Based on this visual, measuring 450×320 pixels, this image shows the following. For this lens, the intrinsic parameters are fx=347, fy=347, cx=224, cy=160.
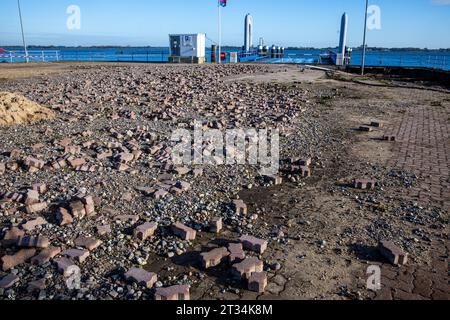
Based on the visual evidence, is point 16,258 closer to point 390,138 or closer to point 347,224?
point 347,224

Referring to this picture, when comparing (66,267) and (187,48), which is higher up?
(187,48)

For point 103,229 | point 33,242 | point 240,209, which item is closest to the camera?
point 33,242

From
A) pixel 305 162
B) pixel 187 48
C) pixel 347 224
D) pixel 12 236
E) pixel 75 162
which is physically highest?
pixel 187 48

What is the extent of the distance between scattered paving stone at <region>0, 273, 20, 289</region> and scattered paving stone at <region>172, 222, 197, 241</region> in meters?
1.80

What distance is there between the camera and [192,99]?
13.8 metres

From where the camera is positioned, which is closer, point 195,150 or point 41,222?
point 41,222

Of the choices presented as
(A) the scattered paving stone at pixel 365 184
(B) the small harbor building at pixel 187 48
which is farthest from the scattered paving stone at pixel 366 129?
(B) the small harbor building at pixel 187 48

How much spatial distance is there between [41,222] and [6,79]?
64.1 ft

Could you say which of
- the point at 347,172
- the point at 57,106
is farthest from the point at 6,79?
the point at 347,172

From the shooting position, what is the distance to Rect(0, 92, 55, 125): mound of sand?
9.67m

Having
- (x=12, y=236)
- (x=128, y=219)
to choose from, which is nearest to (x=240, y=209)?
(x=128, y=219)

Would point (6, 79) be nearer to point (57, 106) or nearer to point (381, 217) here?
point (57, 106)

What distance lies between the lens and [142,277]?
356 centimetres

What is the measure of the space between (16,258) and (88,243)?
754mm
